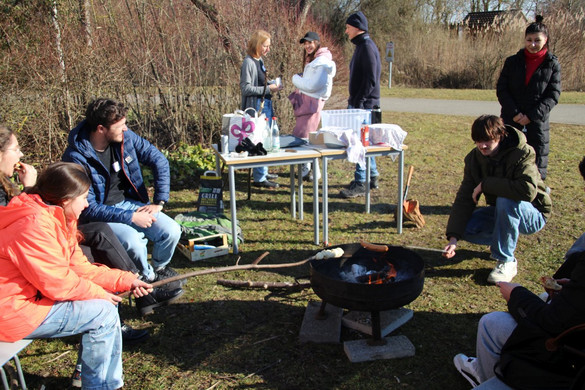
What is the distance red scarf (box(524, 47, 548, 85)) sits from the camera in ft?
15.7

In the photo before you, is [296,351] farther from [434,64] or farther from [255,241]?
[434,64]

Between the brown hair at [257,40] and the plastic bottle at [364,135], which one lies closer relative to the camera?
the plastic bottle at [364,135]

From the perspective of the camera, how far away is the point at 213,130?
775cm

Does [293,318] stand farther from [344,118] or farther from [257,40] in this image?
[257,40]

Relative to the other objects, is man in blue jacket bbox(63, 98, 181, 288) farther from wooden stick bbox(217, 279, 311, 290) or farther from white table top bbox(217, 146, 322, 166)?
white table top bbox(217, 146, 322, 166)

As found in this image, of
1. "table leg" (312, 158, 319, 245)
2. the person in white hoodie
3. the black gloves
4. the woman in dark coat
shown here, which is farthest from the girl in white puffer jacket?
the woman in dark coat

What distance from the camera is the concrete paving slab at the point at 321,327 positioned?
3.01 m

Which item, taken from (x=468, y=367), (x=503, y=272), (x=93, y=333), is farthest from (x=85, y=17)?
(x=468, y=367)

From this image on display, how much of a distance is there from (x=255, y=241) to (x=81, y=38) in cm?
395

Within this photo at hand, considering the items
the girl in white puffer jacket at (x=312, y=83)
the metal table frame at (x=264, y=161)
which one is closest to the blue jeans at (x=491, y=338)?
the metal table frame at (x=264, y=161)

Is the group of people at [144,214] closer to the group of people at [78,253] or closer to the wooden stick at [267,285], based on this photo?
the group of people at [78,253]

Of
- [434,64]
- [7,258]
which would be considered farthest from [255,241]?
[434,64]

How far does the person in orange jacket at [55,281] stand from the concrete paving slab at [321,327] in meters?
1.14

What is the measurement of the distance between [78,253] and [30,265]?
48 cm
